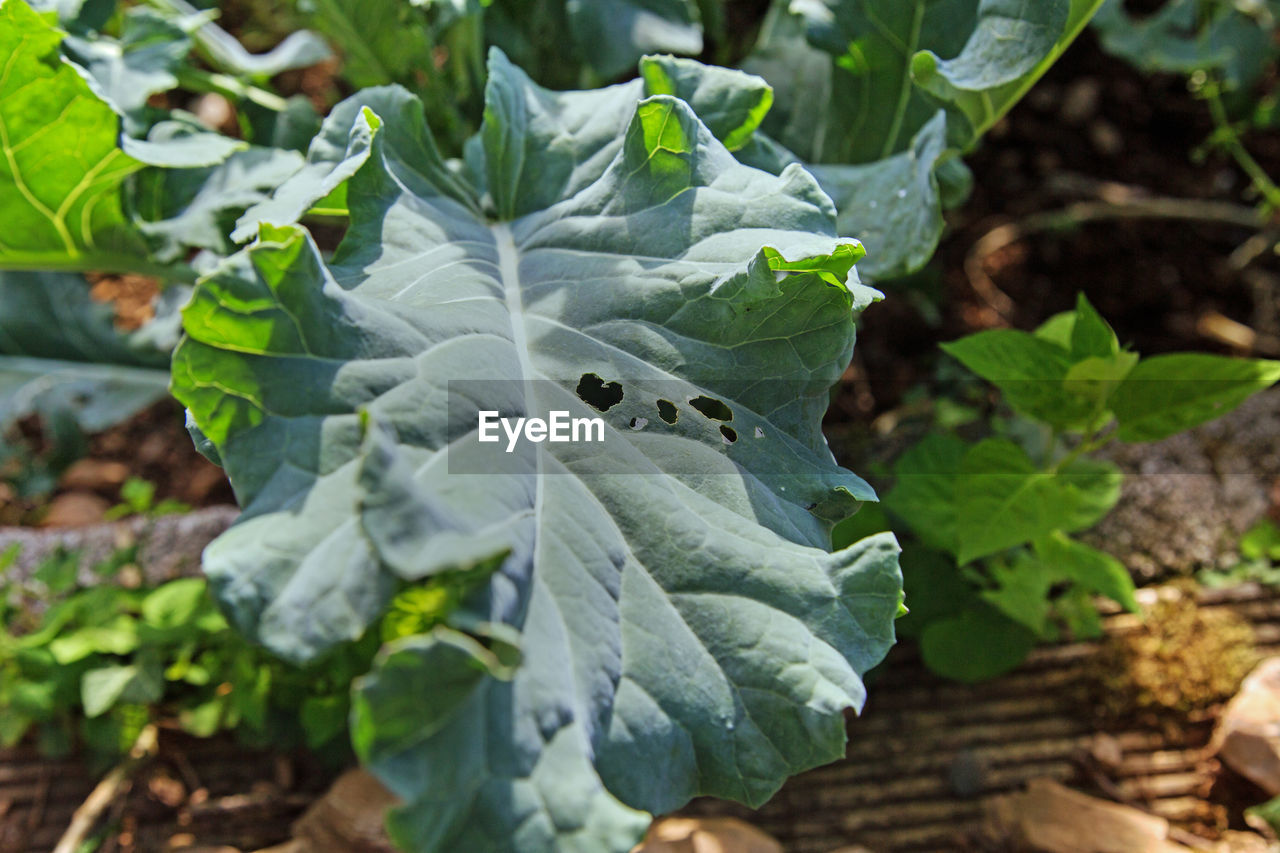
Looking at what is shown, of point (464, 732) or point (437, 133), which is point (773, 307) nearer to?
point (464, 732)

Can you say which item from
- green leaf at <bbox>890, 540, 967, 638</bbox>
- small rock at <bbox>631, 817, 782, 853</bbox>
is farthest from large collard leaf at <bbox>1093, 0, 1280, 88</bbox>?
small rock at <bbox>631, 817, 782, 853</bbox>

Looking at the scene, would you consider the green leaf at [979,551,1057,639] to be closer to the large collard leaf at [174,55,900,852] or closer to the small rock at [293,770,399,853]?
the large collard leaf at [174,55,900,852]

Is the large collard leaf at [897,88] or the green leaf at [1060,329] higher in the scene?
the large collard leaf at [897,88]

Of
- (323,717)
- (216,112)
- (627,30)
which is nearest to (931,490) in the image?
(627,30)

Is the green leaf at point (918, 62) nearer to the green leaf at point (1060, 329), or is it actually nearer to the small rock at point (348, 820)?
the green leaf at point (1060, 329)

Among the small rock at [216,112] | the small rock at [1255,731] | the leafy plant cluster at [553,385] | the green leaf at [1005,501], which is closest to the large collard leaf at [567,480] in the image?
the leafy plant cluster at [553,385]

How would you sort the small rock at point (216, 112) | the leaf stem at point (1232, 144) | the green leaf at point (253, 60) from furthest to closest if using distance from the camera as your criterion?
1. the small rock at point (216, 112)
2. the leaf stem at point (1232, 144)
3. the green leaf at point (253, 60)

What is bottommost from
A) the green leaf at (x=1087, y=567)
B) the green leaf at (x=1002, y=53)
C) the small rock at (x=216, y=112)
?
the green leaf at (x=1087, y=567)
